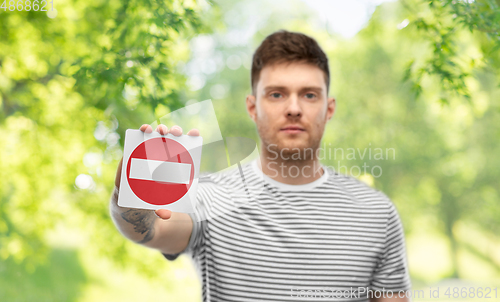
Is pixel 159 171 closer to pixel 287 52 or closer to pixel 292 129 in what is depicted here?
pixel 292 129

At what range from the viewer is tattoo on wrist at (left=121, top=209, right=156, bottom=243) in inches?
47.1

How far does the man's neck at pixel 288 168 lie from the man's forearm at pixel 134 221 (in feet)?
1.94

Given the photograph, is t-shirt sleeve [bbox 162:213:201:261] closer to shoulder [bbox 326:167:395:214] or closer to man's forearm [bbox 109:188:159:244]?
man's forearm [bbox 109:188:159:244]

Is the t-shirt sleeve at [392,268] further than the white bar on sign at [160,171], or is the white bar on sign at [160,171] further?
the t-shirt sleeve at [392,268]

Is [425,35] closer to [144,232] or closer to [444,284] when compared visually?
[144,232]

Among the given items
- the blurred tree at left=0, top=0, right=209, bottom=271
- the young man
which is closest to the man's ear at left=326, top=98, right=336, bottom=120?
the young man

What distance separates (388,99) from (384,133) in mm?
1019

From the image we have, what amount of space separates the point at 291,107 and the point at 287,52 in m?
0.28

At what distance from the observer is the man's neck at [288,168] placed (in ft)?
5.32

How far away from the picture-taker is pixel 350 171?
251 inches

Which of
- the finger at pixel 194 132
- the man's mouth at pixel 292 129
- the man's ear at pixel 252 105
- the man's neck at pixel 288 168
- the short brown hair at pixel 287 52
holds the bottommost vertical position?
the finger at pixel 194 132

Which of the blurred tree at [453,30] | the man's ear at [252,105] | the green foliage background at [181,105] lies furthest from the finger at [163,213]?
the blurred tree at [453,30]

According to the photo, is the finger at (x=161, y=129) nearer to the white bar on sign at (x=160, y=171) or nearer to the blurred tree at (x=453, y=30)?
the white bar on sign at (x=160, y=171)

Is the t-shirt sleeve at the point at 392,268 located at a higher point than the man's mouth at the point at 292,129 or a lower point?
lower
